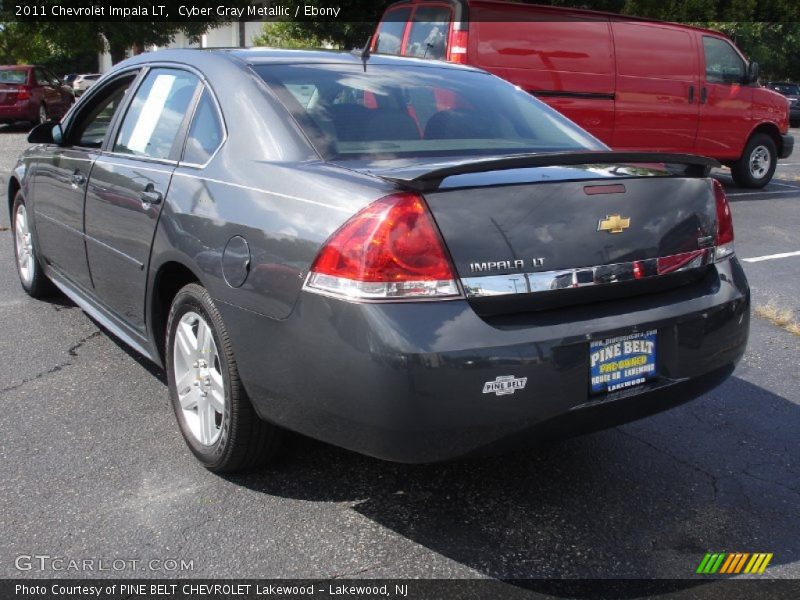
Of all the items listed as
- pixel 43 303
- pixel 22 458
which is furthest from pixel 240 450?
pixel 43 303

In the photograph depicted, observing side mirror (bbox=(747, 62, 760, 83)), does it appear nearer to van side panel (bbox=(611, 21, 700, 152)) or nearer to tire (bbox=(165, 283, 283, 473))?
van side panel (bbox=(611, 21, 700, 152))

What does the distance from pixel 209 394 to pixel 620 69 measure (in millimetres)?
8118

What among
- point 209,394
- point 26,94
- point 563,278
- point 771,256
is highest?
point 563,278

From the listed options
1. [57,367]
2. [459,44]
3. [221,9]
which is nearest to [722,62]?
[459,44]

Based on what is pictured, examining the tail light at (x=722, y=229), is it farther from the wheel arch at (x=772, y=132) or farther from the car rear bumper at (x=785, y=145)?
the car rear bumper at (x=785, y=145)

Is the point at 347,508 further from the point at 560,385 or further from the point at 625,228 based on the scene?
the point at 625,228

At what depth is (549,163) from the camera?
110 inches

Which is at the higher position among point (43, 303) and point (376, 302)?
point (376, 302)

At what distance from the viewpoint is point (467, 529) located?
2.90m

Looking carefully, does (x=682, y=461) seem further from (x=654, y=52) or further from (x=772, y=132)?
(x=772, y=132)

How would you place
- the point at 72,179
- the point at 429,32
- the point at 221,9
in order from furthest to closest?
the point at 221,9
the point at 429,32
the point at 72,179

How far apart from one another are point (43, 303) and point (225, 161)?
293 cm

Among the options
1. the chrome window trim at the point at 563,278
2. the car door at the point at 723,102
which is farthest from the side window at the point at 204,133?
the car door at the point at 723,102

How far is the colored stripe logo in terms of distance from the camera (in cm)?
270
